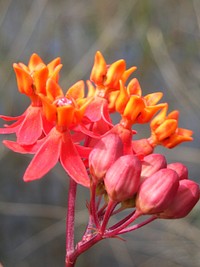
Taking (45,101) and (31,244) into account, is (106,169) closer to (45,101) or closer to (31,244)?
(45,101)

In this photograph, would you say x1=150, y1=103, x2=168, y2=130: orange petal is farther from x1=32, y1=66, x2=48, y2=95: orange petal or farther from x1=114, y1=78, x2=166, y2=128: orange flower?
x1=32, y1=66, x2=48, y2=95: orange petal

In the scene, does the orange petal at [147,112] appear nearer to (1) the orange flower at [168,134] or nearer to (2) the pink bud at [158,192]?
(1) the orange flower at [168,134]

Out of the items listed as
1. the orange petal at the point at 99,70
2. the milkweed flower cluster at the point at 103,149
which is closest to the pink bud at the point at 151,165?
the milkweed flower cluster at the point at 103,149

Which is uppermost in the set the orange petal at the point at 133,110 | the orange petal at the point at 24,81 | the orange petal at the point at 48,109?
the orange petal at the point at 133,110

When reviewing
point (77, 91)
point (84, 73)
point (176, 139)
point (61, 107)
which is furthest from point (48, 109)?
point (84, 73)

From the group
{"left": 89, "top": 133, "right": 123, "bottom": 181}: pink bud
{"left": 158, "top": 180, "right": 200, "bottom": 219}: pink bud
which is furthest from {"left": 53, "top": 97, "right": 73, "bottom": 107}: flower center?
{"left": 158, "top": 180, "right": 200, "bottom": 219}: pink bud

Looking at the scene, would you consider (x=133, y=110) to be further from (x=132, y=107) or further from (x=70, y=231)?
(x=70, y=231)
